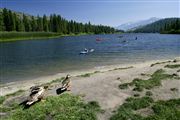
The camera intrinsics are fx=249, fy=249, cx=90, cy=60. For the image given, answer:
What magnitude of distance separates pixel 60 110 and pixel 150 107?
15.7 feet

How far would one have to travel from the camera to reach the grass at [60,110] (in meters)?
12.7

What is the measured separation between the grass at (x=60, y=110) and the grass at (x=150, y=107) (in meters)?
1.36

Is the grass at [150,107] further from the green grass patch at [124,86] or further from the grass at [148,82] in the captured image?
the green grass patch at [124,86]

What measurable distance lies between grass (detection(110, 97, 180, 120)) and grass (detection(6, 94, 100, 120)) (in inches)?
53.6

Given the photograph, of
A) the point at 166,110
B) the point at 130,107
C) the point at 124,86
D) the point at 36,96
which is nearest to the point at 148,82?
the point at 124,86

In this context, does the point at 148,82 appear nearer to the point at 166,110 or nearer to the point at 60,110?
the point at 166,110

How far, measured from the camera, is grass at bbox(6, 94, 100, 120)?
12684 millimetres

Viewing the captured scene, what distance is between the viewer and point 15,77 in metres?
30.3

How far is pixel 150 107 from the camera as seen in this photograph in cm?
1315

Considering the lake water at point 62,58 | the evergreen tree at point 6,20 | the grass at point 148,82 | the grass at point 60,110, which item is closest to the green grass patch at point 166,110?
the grass at point 148,82

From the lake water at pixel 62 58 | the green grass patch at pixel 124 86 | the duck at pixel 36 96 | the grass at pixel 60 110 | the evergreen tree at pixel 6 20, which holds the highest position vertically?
the evergreen tree at pixel 6 20

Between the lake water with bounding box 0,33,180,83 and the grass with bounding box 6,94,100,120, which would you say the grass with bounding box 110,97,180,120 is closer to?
the grass with bounding box 6,94,100,120

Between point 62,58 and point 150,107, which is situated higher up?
point 150,107

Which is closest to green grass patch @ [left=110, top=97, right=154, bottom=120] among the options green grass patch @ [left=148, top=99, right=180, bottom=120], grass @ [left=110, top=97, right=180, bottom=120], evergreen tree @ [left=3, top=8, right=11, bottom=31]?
grass @ [left=110, top=97, right=180, bottom=120]
